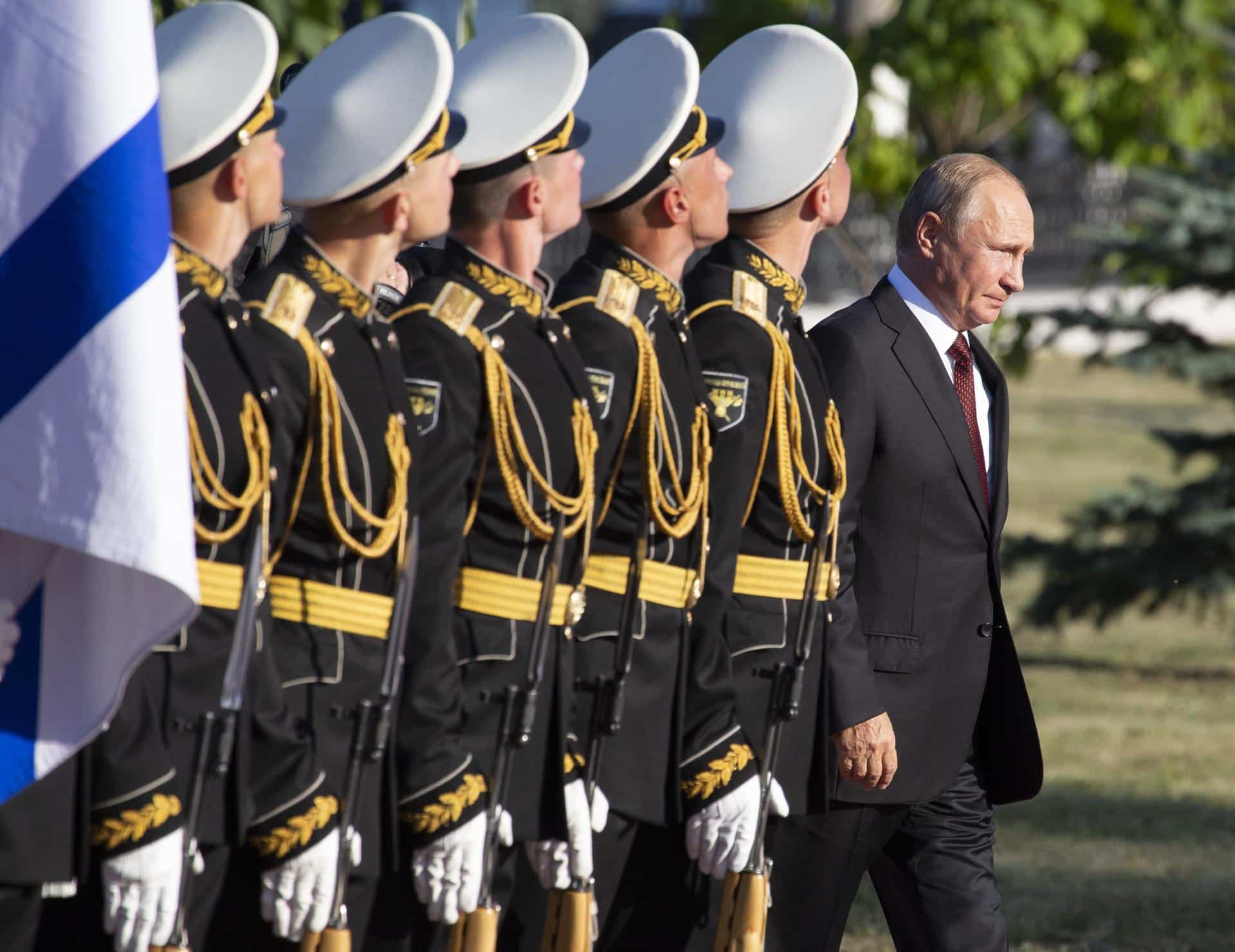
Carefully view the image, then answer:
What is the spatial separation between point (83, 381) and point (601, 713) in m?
1.19

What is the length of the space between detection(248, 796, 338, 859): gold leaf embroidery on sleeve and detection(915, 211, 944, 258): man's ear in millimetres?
1937

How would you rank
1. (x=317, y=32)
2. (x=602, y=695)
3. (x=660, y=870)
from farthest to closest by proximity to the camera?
(x=317, y=32), (x=660, y=870), (x=602, y=695)

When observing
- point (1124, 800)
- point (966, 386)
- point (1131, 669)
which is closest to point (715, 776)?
point (966, 386)

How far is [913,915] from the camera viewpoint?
455cm

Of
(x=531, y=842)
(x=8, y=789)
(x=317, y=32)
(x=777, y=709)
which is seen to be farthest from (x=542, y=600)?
(x=317, y=32)

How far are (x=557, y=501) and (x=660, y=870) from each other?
0.84 m

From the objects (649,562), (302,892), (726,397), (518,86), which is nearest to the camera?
(302,892)

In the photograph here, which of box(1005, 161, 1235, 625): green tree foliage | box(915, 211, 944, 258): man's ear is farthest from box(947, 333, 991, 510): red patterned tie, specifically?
box(1005, 161, 1235, 625): green tree foliage

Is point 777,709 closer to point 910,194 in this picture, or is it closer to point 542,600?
point 542,600

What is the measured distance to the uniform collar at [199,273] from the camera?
3.27m

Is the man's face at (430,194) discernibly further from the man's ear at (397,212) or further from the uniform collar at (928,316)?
the uniform collar at (928,316)

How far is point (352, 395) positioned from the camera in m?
3.37

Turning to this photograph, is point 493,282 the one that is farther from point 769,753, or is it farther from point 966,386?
point 966,386

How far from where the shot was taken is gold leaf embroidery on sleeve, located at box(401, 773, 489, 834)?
11.4ft
